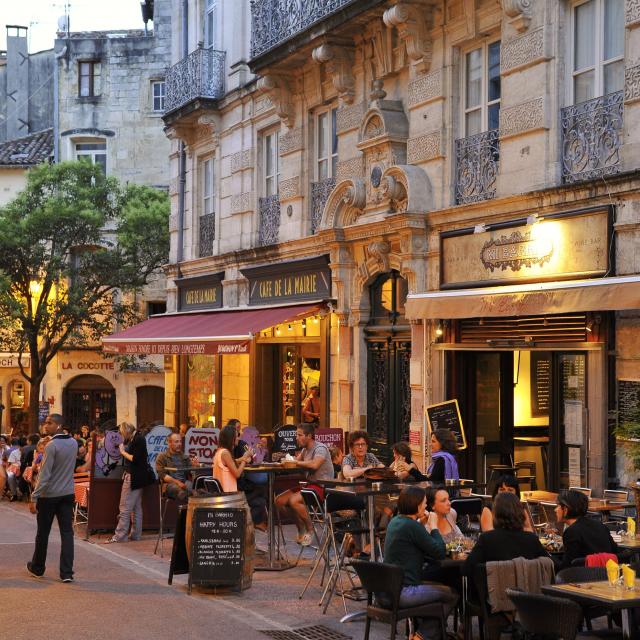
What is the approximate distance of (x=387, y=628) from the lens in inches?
381

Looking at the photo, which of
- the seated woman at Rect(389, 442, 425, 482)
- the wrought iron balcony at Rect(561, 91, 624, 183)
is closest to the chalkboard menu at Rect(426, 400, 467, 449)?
the seated woman at Rect(389, 442, 425, 482)

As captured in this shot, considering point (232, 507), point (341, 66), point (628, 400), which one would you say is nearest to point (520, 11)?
point (341, 66)

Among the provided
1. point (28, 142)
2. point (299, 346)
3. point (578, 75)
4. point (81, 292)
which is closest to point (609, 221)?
point (578, 75)

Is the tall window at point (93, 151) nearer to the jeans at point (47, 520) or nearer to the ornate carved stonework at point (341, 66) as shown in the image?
the ornate carved stonework at point (341, 66)

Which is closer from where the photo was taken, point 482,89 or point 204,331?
point 482,89

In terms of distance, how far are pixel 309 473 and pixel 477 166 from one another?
4.58 metres

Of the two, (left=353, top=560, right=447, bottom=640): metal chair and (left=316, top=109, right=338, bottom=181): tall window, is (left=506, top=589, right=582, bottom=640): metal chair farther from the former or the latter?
(left=316, top=109, right=338, bottom=181): tall window

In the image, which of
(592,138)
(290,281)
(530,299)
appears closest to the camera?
(592,138)

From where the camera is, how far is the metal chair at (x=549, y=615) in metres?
6.93

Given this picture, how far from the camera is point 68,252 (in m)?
32.0

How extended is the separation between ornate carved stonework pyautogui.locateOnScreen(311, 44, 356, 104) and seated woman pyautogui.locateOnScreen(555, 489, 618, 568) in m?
10.3

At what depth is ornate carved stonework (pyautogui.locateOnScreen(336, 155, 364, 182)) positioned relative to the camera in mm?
17438

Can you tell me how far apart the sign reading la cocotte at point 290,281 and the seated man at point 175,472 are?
441 centimetres

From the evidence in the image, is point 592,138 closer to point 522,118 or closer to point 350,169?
point 522,118
